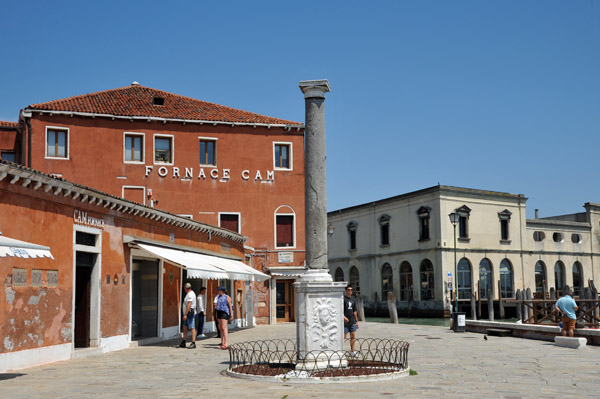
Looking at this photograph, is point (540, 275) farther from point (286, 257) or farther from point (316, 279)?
point (316, 279)

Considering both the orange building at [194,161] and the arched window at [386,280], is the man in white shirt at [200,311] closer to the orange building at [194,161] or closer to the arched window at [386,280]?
the orange building at [194,161]

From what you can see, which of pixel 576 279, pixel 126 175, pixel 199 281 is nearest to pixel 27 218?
pixel 199 281

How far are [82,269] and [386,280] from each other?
1507 inches

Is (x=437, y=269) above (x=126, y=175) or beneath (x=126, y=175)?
beneath

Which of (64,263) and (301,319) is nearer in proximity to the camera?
(301,319)

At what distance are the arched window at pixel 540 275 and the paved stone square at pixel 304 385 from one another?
3690 cm

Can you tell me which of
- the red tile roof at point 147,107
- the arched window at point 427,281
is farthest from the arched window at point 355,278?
the red tile roof at point 147,107

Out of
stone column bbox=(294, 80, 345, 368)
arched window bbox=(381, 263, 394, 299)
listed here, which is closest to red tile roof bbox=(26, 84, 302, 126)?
stone column bbox=(294, 80, 345, 368)

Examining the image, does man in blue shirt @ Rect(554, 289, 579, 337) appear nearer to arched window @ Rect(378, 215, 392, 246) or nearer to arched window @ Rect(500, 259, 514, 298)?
arched window @ Rect(500, 259, 514, 298)

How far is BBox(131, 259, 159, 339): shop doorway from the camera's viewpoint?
17656 mm

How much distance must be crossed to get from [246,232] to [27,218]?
52.5 ft

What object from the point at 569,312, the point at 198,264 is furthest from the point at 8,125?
the point at 569,312

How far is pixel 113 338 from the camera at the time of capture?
591 inches

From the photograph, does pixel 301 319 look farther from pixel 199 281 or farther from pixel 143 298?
pixel 199 281
